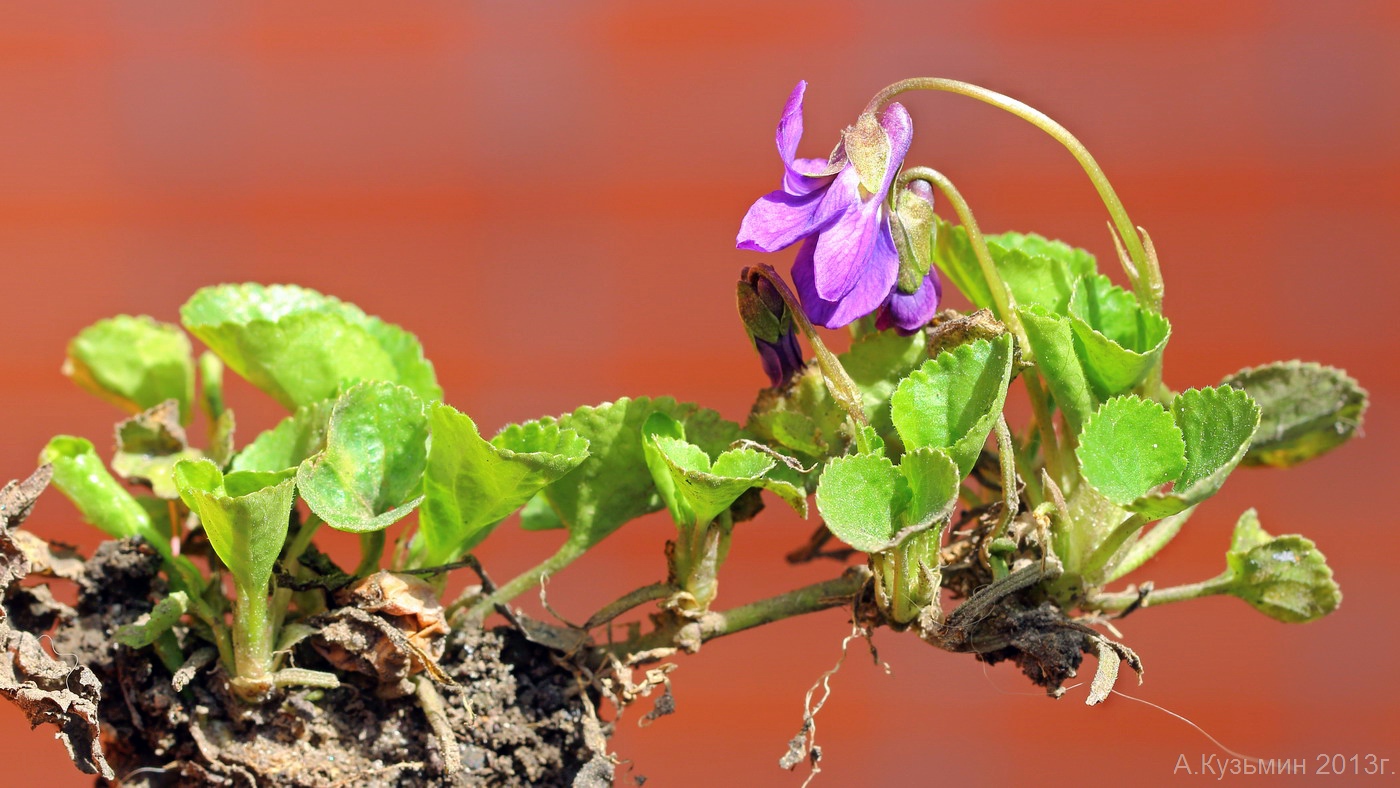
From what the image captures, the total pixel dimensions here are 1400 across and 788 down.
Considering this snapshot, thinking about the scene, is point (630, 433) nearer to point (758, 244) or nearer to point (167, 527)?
point (758, 244)

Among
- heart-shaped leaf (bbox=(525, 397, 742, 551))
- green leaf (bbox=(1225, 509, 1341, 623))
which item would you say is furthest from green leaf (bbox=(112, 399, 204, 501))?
green leaf (bbox=(1225, 509, 1341, 623))

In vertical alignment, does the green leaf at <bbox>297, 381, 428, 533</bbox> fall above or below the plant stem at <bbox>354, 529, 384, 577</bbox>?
above

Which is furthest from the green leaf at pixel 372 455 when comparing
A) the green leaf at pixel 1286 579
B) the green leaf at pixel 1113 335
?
the green leaf at pixel 1286 579

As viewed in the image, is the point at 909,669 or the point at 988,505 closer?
the point at 988,505

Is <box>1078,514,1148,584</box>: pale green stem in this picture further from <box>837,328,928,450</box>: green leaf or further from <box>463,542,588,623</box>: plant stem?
<box>463,542,588,623</box>: plant stem

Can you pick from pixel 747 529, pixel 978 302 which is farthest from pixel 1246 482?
pixel 978 302

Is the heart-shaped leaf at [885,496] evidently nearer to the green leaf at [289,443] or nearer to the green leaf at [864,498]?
the green leaf at [864,498]

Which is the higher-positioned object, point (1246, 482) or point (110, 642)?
point (110, 642)
